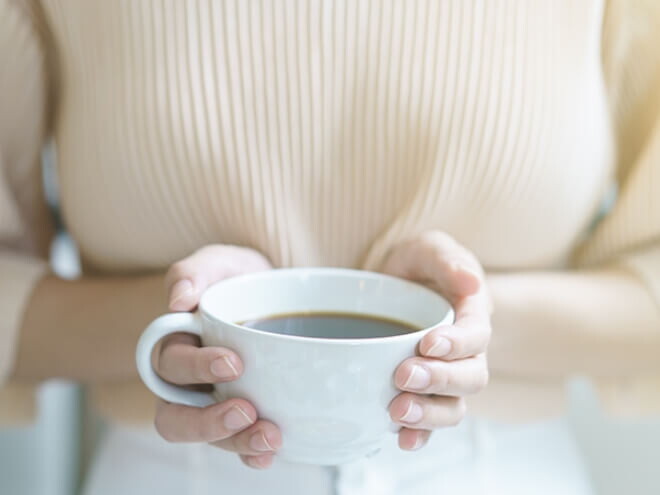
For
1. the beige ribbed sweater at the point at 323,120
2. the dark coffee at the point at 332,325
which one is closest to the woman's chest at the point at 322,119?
the beige ribbed sweater at the point at 323,120

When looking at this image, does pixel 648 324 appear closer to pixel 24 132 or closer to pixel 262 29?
pixel 262 29

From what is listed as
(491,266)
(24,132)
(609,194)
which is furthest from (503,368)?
(24,132)

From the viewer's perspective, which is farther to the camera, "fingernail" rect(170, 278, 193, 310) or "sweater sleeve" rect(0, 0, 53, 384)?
"sweater sleeve" rect(0, 0, 53, 384)

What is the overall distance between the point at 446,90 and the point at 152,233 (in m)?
0.23

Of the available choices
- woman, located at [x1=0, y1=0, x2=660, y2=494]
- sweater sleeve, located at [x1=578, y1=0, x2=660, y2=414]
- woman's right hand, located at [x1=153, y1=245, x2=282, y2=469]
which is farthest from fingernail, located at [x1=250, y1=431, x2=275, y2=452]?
sweater sleeve, located at [x1=578, y1=0, x2=660, y2=414]

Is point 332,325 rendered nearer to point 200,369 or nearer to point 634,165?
point 200,369

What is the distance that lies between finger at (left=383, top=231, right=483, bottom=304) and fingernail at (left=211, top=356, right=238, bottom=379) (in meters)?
0.14

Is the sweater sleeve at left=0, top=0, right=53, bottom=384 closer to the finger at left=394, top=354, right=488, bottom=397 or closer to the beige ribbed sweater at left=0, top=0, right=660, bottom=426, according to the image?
the beige ribbed sweater at left=0, top=0, right=660, bottom=426

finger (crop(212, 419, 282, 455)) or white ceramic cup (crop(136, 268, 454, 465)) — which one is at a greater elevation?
white ceramic cup (crop(136, 268, 454, 465))

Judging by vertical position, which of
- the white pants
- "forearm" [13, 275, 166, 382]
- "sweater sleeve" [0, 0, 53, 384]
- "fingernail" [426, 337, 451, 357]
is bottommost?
the white pants

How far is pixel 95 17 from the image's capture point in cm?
53

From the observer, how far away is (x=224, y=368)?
385mm

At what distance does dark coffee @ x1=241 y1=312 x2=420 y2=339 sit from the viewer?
45 cm

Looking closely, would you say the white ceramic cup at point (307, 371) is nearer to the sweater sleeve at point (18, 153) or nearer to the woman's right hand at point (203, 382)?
the woman's right hand at point (203, 382)
